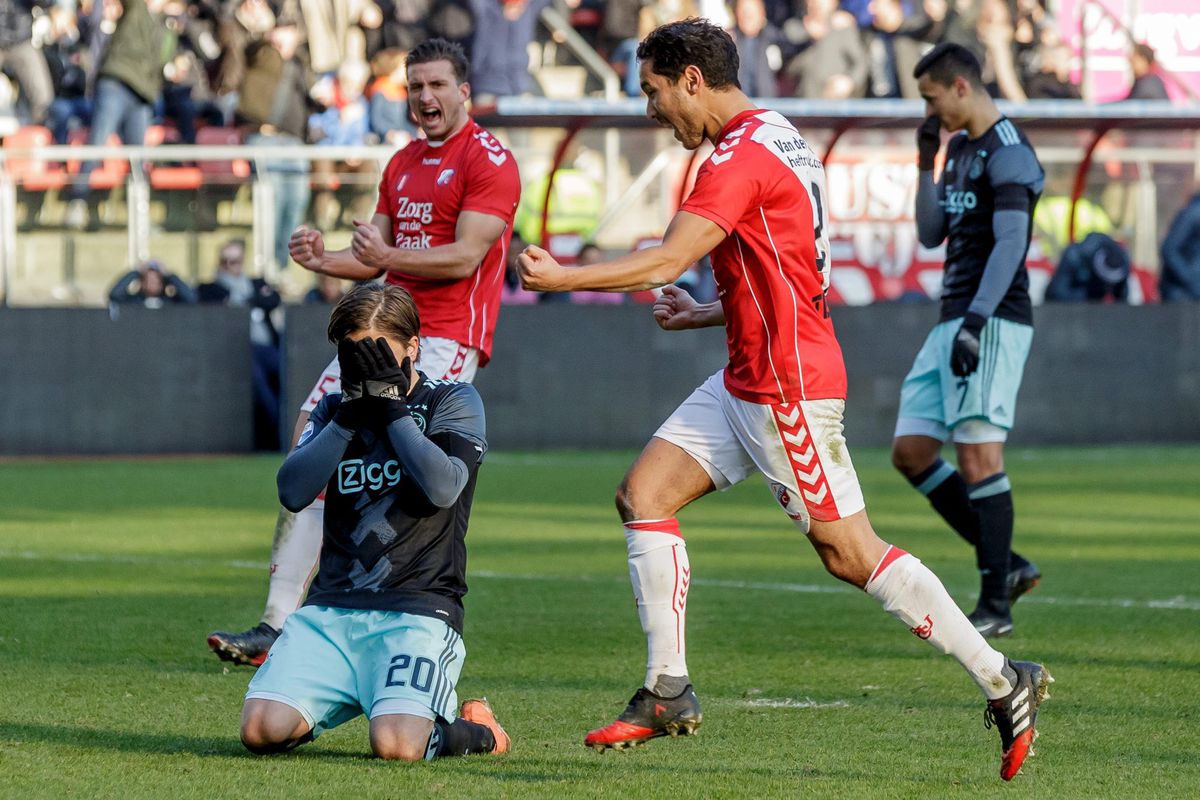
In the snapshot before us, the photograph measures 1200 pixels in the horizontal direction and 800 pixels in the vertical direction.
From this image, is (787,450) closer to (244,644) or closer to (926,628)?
(926,628)

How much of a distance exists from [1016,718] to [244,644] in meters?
2.78

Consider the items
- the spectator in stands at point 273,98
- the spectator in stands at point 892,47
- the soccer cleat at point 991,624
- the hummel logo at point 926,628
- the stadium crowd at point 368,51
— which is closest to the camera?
the hummel logo at point 926,628

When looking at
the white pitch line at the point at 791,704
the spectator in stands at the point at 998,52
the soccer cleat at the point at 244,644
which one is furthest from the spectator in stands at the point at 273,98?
the white pitch line at the point at 791,704

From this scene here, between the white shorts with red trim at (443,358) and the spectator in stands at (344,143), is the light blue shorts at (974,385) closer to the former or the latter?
the white shorts with red trim at (443,358)

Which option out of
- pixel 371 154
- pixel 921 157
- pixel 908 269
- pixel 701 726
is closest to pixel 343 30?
pixel 371 154

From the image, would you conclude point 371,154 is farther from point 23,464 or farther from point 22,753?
point 22,753

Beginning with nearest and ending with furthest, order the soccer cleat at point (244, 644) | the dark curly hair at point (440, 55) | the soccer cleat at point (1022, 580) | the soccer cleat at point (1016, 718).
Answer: the soccer cleat at point (1016, 718), the soccer cleat at point (244, 644), the dark curly hair at point (440, 55), the soccer cleat at point (1022, 580)

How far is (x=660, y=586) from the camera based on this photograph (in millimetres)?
5234

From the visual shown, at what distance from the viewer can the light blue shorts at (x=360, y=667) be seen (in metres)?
5.00

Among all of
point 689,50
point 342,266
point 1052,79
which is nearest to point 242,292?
point 1052,79

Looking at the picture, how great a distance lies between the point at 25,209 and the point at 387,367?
13.9 meters

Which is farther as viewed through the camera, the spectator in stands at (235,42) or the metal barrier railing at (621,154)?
the spectator in stands at (235,42)

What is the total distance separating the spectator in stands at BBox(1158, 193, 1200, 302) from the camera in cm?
1788

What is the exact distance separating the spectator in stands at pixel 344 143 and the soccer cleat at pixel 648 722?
43.5 feet
